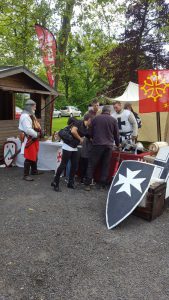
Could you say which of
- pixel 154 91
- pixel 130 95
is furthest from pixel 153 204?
pixel 130 95

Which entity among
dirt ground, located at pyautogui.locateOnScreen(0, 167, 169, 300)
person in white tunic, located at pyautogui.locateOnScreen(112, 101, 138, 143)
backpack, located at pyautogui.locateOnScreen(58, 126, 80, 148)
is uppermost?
person in white tunic, located at pyautogui.locateOnScreen(112, 101, 138, 143)

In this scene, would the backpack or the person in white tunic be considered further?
the person in white tunic

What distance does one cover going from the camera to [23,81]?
8984 millimetres

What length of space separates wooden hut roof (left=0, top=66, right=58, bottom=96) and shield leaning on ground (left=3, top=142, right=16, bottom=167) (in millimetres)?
1553

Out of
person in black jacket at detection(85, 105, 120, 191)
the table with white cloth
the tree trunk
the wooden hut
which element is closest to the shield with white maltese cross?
person in black jacket at detection(85, 105, 120, 191)

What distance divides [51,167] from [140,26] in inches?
522

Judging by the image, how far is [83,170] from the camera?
6.72m

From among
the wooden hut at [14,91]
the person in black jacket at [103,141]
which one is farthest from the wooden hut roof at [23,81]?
the person in black jacket at [103,141]

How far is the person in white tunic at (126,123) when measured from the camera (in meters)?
6.73

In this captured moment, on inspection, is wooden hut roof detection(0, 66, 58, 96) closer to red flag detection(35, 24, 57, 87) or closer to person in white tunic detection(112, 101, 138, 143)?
red flag detection(35, 24, 57, 87)

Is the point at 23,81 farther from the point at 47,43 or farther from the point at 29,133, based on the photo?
the point at 29,133

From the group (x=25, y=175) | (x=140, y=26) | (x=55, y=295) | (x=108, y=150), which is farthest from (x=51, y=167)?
(x=140, y=26)

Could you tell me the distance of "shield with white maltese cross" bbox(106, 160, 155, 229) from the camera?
4.36 meters

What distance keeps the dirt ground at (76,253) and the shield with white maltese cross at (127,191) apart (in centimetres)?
20
